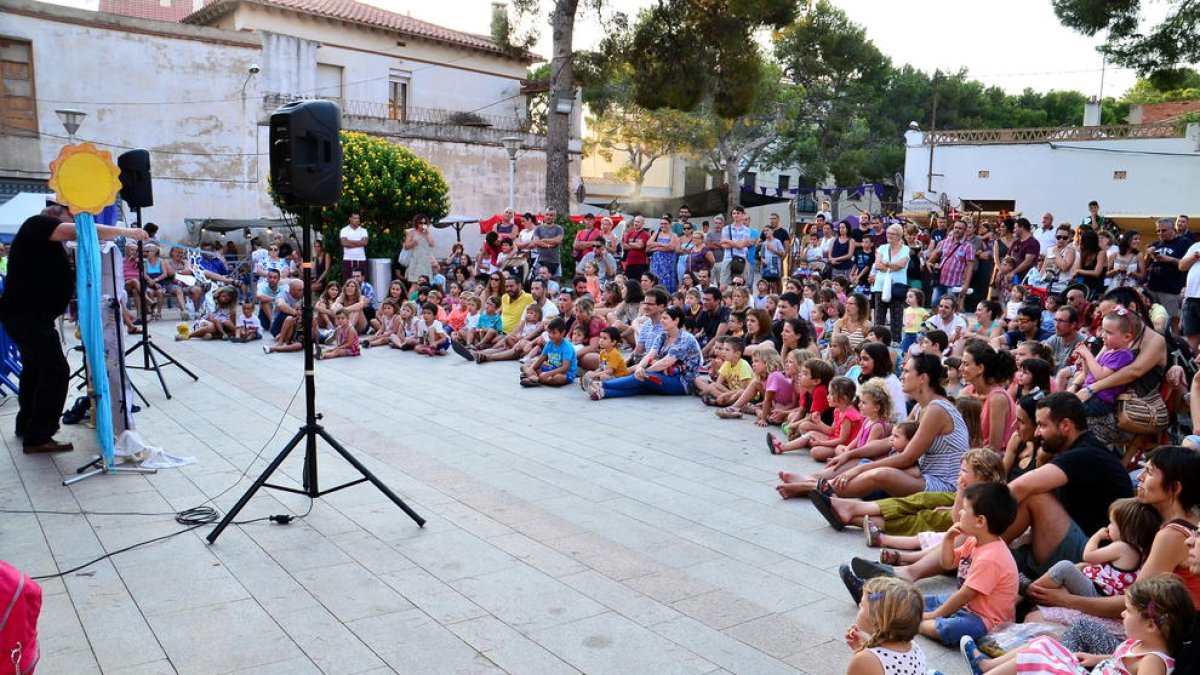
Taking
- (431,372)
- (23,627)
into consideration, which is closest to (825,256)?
(431,372)

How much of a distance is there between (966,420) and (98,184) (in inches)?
226

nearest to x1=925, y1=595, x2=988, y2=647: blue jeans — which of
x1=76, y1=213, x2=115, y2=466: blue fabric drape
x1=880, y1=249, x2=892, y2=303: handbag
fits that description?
x1=76, y1=213, x2=115, y2=466: blue fabric drape

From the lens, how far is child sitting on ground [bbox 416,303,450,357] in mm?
12508

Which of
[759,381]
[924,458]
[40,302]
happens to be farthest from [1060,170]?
[40,302]

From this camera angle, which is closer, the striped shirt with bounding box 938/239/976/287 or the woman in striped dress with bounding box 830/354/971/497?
the woman in striped dress with bounding box 830/354/971/497

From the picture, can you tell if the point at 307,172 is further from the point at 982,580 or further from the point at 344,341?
the point at 344,341

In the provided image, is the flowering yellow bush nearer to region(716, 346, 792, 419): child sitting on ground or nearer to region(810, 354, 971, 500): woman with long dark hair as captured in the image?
region(716, 346, 792, 419): child sitting on ground

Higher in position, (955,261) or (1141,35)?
(1141,35)

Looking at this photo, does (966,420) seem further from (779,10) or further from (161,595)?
(779,10)

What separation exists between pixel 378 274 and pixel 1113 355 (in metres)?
13.0

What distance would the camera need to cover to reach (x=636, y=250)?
48.0ft

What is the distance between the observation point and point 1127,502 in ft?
12.6

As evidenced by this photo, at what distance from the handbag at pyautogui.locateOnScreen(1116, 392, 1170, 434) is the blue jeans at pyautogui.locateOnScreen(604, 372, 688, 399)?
4.37 metres

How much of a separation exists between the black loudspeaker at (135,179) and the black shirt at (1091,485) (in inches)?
300
